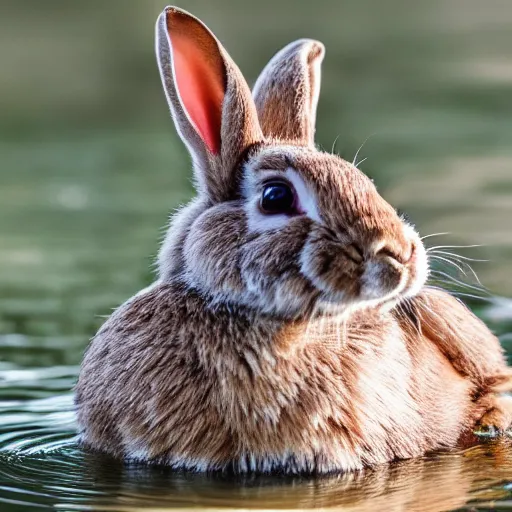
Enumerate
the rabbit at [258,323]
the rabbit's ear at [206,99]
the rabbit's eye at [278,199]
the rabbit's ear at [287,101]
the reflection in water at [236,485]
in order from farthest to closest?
the rabbit's ear at [287,101] → the rabbit's ear at [206,99] → the rabbit's eye at [278,199] → the rabbit at [258,323] → the reflection in water at [236,485]

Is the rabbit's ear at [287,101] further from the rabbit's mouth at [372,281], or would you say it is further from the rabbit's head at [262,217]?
the rabbit's mouth at [372,281]

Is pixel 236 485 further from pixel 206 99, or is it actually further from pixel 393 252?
pixel 206 99

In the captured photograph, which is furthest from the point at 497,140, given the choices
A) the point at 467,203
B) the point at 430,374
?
the point at 430,374

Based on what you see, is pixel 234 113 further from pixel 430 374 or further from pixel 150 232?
pixel 150 232

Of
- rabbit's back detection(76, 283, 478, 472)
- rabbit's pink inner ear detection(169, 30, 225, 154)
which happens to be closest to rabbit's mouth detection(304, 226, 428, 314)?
rabbit's back detection(76, 283, 478, 472)

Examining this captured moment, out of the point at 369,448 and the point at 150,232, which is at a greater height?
the point at 150,232

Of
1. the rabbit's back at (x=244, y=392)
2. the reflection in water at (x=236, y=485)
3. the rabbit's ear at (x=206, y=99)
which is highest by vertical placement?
the rabbit's ear at (x=206, y=99)

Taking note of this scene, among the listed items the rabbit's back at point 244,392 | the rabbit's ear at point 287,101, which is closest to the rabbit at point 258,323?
the rabbit's back at point 244,392
